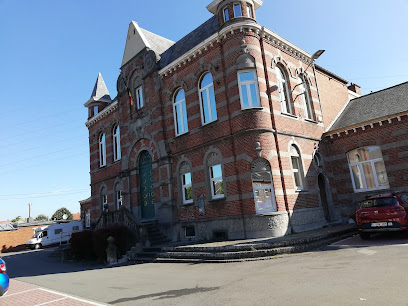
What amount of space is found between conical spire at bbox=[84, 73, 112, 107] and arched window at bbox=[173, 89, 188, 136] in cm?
1110

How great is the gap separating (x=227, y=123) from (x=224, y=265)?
6852 mm

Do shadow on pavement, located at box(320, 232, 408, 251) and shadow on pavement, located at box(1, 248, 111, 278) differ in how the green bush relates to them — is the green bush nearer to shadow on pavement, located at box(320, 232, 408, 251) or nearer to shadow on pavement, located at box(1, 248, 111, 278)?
shadow on pavement, located at box(1, 248, 111, 278)

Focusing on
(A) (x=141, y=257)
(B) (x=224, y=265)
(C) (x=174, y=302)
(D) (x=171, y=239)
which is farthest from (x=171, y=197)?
(C) (x=174, y=302)

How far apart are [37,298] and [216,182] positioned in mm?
8958

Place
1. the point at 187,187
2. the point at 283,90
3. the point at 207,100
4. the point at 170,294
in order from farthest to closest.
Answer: the point at 187,187 < the point at 283,90 < the point at 207,100 < the point at 170,294

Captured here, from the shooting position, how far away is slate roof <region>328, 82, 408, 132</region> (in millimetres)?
15641

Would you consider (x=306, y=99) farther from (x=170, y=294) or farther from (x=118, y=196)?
(x=118, y=196)

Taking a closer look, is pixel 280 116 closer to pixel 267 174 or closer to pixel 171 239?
pixel 267 174

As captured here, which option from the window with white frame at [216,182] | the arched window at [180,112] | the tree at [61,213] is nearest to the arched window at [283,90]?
the window with white frame at [216,182]

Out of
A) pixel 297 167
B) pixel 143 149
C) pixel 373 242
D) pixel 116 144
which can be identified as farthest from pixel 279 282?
pixel 116 144

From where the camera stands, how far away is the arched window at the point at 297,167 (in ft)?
46.9

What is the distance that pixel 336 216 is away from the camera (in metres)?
16.0

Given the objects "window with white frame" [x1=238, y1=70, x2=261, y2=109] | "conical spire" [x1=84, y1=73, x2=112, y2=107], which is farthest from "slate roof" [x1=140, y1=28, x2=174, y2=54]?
"window with white frame" [x1=238, y1=70, x2=261, y2=109]

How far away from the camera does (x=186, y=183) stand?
52.0 ft
